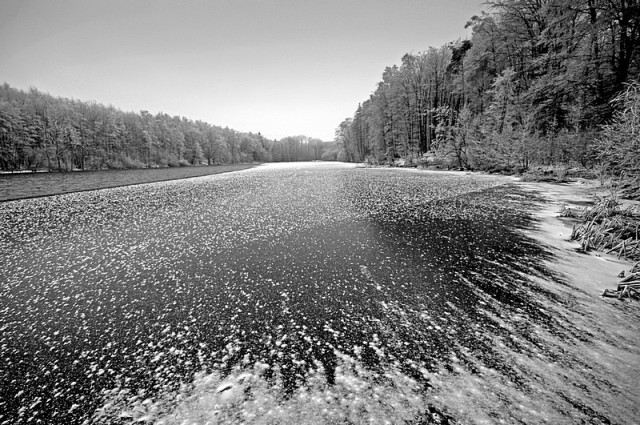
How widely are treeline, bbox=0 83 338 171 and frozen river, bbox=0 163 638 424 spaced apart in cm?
6338

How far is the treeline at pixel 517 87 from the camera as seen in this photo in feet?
38.4

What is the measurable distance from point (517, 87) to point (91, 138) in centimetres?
8005

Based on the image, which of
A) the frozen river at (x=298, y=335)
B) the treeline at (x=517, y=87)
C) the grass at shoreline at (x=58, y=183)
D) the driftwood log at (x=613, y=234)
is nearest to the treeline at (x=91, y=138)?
the grass at shoreline at (x=58, y=183)

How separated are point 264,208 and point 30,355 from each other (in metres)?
7.93

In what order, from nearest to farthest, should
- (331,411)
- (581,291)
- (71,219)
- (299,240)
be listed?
(331,411)
(581,291)
(299,240)
(71,219)

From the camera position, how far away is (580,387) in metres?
1.92

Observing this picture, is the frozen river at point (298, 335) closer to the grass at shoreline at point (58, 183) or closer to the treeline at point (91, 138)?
the grass at shoreline at point (58, 183)

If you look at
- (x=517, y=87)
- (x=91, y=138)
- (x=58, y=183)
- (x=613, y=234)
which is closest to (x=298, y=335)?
(x=613, y=234)

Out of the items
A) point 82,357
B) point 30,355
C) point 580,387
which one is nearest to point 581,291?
point 580,387

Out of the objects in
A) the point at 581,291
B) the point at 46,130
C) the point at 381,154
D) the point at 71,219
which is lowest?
the point at 581,291

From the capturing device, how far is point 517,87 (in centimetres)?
2242

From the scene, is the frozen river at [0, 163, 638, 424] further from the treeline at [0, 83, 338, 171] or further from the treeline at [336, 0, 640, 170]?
the treeline at [0, 83, 338, 171]

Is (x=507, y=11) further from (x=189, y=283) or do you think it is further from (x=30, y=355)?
(x=30, y=355)

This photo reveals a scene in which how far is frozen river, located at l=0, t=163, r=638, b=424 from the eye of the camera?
184cm
